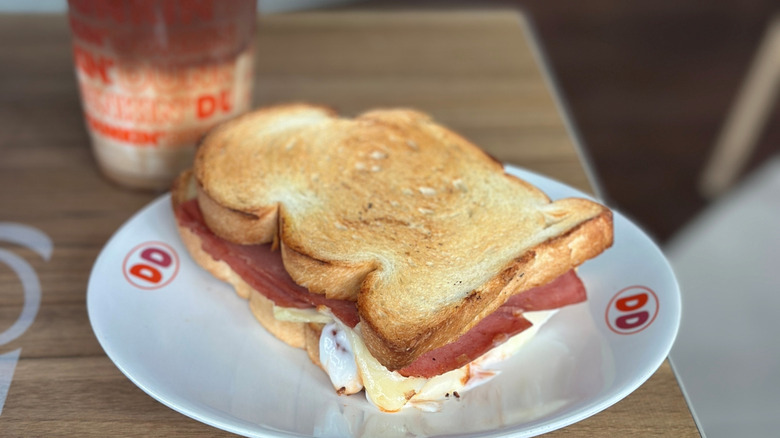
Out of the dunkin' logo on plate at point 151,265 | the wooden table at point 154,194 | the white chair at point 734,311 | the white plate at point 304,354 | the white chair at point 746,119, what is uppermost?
the white plate at point 304,354

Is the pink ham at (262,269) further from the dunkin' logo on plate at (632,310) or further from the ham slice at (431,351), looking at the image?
the dunkin' logo on plate at (632,310)

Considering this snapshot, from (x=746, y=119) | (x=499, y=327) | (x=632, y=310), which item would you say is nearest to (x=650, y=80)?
(x=746, y=119)

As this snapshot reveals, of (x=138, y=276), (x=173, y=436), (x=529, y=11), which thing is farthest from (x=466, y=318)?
(x=529, y=11)

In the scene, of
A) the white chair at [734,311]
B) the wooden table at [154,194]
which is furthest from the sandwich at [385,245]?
the white chair at [734,311]

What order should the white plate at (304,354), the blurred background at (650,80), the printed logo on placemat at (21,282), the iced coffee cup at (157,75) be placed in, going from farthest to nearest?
1. the blurred background at (650,80)
2. the iced coffee cup at (157,75)
3. the printed logo on placemat at (21,282)
4. the white plate at (304,354)

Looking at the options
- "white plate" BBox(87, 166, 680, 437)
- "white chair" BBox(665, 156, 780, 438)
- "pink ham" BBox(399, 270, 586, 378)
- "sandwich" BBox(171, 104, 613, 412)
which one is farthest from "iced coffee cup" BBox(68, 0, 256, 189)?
"white chair" BBox(665, 156, 780, 438)

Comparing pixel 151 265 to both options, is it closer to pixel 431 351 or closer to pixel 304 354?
pixel 304 354
